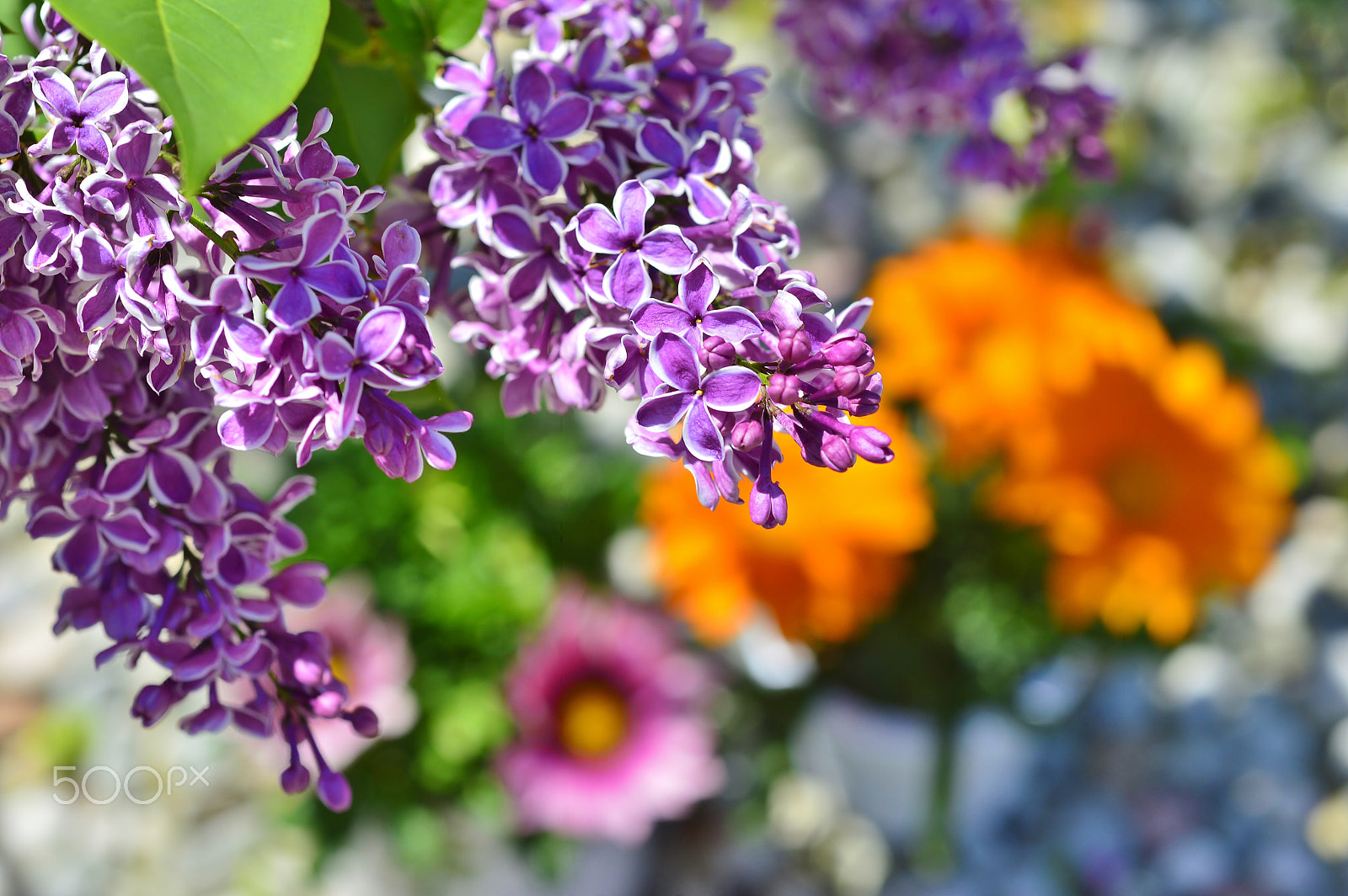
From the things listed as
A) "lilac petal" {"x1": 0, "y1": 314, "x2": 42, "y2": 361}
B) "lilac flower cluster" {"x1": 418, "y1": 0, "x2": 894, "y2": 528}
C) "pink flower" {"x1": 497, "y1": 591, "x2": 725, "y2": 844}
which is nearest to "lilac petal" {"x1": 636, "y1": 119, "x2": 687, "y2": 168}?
"lilac flower cluster" {"x1": 418, "y1": 0, "x2": 894, "y2": 528}

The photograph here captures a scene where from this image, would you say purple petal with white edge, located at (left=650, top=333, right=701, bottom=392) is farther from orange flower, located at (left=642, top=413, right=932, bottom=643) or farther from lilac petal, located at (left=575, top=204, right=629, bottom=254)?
orange flower, located at (left=642, top=413, right=932, bottom=643)

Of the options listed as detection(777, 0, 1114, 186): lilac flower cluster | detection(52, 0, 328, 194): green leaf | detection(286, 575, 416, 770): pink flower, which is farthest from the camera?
detection(286, 575, 416, 770): pink flower

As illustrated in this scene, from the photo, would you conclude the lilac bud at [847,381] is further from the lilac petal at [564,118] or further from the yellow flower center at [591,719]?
the yellow flower center at [591,719]

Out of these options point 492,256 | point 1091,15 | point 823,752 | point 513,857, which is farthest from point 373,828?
point 1091,15

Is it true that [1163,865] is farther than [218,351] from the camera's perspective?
Yes

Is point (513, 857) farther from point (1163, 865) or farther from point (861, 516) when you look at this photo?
point (1163, 865)

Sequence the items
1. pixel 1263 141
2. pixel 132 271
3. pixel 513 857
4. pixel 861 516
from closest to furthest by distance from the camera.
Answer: pixel 132 271 < pixel 861 516 < pixel 513 857 < pixel 1263 141

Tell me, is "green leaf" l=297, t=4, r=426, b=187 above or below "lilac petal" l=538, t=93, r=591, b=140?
below

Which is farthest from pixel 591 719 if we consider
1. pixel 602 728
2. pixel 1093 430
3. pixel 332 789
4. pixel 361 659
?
pixel 332 789
